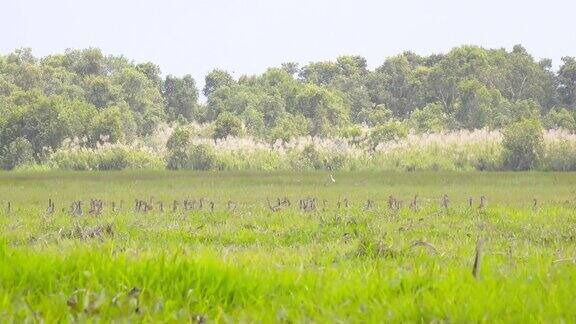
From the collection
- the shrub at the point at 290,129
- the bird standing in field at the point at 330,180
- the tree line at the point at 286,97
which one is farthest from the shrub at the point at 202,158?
the bird standing in field at the point at 330,180

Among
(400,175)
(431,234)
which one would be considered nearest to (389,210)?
(431,234)

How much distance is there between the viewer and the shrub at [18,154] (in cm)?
4134

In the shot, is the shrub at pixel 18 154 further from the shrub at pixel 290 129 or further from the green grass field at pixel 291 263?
the green grass field at pixel 291 263

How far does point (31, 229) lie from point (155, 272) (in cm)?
810

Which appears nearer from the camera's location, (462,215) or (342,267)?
(342,267)

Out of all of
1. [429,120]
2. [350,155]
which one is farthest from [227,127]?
[429,120]

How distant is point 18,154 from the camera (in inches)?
1636

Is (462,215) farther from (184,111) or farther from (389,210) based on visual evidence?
(184,111)

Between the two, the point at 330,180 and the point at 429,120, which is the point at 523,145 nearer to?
the point at 330,180

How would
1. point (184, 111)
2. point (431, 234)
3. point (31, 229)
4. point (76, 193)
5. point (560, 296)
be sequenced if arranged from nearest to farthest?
point (560, 296) < point (431, 234) < point (31, 229) < point (76, 193) < point (184, 111)

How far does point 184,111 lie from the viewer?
74000 mm

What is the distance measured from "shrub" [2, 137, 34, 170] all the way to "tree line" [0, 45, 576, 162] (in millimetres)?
139

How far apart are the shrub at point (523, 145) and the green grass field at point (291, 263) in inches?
579

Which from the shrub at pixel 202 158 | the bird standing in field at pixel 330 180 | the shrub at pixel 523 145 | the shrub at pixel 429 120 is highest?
the shrub at pixel 429 120
